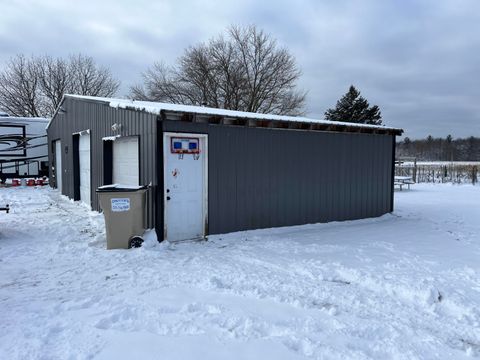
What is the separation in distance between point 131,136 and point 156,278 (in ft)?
12.5

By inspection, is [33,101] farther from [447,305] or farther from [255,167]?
[447,305]

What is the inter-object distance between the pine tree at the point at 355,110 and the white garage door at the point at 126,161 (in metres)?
29.6

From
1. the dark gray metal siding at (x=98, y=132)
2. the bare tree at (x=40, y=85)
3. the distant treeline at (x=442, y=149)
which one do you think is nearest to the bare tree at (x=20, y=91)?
the bare tree at (x=40, y=85)

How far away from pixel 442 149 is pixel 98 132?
7806 centimetres

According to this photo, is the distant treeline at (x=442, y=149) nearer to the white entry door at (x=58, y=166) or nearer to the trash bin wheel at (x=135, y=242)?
the white entry door at (x=58, y=166)

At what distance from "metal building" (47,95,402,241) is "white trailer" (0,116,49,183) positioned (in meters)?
9.35

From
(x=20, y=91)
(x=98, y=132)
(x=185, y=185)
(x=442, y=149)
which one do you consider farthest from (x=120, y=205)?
(x=442, y=149)

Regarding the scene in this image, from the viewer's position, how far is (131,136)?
7.84 metres

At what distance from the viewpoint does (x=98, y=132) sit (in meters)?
10.1

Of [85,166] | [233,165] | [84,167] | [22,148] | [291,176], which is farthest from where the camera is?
[22,148]

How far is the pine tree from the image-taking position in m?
35.8

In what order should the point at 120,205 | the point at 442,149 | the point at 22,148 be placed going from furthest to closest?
the point at 442,149, the point at 22,148, the point at 120,205

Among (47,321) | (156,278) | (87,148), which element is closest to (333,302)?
(156,278)

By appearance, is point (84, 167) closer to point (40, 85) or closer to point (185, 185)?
point (185, 185)
